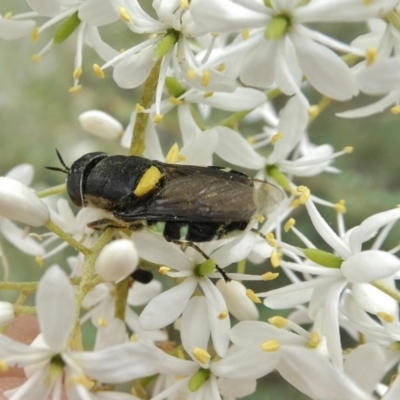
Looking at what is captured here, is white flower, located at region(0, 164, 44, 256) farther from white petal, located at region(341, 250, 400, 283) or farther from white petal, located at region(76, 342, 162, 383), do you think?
white petal, located at region(341, 250, 400, 283)

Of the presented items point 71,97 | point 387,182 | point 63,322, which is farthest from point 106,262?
point 71,97

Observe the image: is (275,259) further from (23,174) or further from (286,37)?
(23,174)

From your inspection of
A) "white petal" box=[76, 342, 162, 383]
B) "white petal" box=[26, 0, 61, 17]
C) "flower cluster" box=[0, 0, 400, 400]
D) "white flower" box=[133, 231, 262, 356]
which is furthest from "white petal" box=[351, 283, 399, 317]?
"white petal" box=[26, 0, 61, 17]

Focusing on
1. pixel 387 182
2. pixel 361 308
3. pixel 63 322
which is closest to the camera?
pixel 63 322

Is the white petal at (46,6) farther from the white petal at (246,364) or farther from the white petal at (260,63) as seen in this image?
the white petal at (246,364)

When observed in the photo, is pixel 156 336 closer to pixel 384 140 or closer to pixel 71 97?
pixel 384 140

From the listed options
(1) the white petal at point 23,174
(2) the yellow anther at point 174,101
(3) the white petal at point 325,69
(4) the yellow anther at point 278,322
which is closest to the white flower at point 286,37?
(3) the white petal at point 325,69
